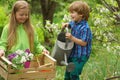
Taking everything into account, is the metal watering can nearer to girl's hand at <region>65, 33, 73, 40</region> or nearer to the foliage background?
girl's hand at <region>65, 33, 73, 40</region>

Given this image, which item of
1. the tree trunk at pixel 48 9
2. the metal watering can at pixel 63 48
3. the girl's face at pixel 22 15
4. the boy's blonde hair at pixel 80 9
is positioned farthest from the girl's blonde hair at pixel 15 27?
the tree trunk at pixel 48 9

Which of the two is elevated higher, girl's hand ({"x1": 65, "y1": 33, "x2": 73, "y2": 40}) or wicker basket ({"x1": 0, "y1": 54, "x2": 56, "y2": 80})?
girl's hand ({"x1": 65, "y1": 33, "x2": 73, "y2": 40})

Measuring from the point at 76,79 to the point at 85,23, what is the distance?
0.73 m

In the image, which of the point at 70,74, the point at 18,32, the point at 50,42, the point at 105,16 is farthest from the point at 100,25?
the point at 50,42

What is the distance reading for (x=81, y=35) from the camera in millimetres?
5016

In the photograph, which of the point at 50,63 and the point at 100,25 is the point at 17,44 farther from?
the point at 100,25

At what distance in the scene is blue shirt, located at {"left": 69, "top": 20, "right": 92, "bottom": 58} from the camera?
5.00m

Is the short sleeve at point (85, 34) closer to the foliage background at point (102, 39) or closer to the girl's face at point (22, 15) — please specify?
the foliage background at point (102, 39)

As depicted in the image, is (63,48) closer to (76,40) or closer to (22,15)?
(76,40)

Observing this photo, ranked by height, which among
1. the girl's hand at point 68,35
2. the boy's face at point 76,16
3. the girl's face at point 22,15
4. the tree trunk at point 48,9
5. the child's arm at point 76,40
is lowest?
the tree trunk at point 48,9

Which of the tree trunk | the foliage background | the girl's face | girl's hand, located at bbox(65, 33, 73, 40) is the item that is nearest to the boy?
girl's hand, located at bbox(65, 33, 73, 40)

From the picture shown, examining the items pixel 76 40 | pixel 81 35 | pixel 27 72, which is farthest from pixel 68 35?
pixel 27 72

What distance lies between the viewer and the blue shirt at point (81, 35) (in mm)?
5000

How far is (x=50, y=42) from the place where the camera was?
31.9ft
